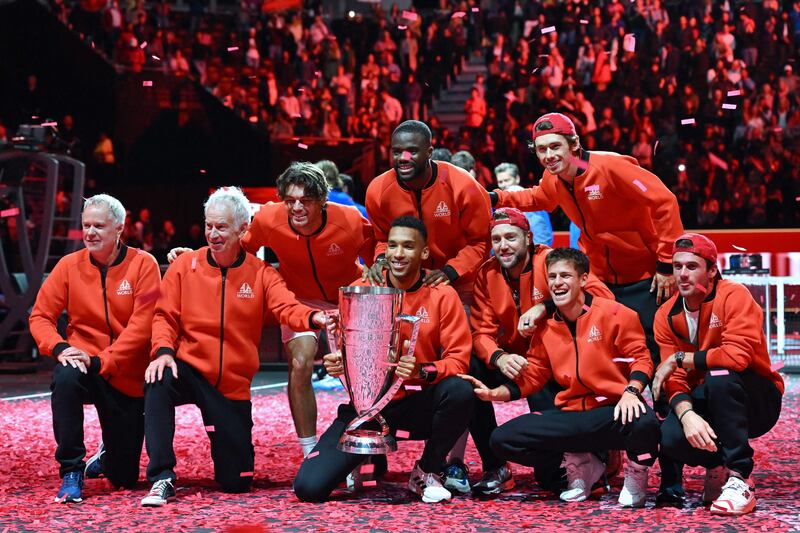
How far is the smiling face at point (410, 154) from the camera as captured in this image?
20.8 feet

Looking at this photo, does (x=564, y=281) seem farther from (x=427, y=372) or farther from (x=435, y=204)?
(x=435, y=204)

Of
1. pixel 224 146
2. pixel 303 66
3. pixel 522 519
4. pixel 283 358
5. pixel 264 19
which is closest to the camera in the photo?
pixel 522 519

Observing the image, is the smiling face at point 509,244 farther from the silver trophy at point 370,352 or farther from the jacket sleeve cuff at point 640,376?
the jacket sleeve cuff at point 640,376

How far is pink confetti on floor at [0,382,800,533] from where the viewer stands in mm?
5266

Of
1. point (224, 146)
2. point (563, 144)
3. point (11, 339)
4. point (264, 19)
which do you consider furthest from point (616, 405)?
point (264, 19)

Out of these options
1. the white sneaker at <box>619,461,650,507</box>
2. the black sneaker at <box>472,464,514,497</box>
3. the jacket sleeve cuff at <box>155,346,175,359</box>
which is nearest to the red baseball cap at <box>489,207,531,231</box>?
the black sneaker at <box>472,464,514,497</box>

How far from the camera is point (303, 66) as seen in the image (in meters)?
19.4

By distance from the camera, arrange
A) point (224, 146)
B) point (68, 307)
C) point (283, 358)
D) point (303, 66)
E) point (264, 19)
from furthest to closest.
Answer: point (264, 19) < point (303, 66) < point (224, 146) < point (283, 358) < point (68, 307)

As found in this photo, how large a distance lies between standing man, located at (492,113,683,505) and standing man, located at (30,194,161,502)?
2.25 meters

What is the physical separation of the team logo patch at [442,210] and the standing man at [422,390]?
48 cm

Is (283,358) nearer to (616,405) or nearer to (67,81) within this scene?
(616,405)

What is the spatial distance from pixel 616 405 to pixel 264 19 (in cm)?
1618

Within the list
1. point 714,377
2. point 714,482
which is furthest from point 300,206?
point 714,482

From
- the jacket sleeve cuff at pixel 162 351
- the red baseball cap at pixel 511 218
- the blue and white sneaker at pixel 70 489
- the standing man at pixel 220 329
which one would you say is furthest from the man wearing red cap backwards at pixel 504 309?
the blue and white sneaker at pixel 70 489
